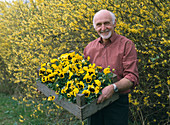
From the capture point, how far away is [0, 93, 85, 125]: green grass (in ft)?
12.3

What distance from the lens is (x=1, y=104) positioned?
4926mm

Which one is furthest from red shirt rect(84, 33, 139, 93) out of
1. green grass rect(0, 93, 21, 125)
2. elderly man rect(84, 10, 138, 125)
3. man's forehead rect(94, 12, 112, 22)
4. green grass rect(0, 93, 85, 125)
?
green grass rect(0, 93, 21, 125)

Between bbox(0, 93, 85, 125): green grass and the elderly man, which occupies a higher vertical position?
the elderly man

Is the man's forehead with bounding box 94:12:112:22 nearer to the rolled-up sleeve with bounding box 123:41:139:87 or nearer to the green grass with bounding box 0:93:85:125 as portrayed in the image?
the rolled-up sleeve with bounding box 123:41:139:87

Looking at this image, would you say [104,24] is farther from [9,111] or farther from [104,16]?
[9,111]

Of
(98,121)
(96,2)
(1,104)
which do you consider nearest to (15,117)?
(1,104)

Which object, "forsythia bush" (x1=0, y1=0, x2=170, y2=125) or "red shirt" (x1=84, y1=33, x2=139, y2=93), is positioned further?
"forsythia bush" (x1=0, y1=0, x2=170, y2=125)

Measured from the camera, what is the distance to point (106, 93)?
1421 mm

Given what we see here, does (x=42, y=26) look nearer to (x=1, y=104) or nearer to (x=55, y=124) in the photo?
(x=55, y=124)

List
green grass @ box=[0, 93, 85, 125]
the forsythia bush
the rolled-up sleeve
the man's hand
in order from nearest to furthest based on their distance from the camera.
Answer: the man's hand
the rolled-up sleeve
the forsythia bush
green grass @ box=[0, 93, 85, 125]

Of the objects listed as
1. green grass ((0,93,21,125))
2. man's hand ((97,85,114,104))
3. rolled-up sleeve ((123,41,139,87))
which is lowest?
green grass ((0,93,21,125))

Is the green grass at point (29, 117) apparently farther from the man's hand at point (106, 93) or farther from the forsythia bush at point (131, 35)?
the man's hand at point (106, 93)

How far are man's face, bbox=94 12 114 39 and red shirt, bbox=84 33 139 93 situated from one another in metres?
0.08

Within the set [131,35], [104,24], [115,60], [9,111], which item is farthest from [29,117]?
[104,24]
